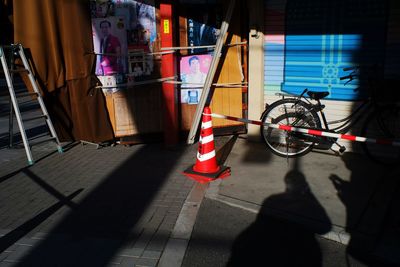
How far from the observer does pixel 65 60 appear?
6.80 m

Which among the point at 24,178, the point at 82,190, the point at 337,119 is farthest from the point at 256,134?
the point at 24,178

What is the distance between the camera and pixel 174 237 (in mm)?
4004

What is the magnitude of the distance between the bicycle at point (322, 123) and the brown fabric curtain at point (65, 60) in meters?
2.85

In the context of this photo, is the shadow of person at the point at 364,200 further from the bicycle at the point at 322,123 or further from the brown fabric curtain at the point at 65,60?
the brown fabric curtain at the point at 65,60

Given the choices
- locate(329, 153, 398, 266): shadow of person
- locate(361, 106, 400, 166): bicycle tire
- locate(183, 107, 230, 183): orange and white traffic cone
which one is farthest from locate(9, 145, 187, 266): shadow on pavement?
locate(361, 106, 400, 166): bicycle tire

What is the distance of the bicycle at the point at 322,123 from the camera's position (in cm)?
559

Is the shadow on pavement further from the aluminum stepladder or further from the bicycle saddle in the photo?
the bicycle saddle

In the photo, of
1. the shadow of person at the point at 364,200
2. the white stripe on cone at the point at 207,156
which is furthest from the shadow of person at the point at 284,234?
the white stripe on cone at the point at 207,156

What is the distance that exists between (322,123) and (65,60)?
4.23 metres

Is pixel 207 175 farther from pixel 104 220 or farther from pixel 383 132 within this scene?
pixel 383 132

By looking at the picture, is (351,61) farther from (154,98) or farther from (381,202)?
(154,98)

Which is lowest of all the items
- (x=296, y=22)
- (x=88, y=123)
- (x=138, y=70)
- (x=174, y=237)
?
(x=174, y=237)

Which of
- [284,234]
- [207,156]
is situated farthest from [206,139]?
[284,234]

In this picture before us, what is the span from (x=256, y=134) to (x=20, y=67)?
160 inches
